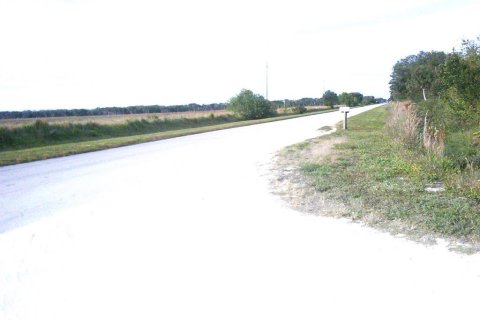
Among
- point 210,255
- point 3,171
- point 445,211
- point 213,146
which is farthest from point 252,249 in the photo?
point 213,146

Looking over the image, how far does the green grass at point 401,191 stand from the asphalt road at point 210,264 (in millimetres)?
648

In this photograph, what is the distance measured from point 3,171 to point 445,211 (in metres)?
10.6

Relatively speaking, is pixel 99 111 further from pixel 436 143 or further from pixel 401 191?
pixel 401 191

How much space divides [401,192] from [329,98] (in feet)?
341

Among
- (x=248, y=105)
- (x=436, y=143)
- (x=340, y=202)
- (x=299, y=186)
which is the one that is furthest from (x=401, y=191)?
(x=248, y=105)

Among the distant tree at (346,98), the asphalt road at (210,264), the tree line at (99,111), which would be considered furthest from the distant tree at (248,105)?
the distant tree at (346,98)

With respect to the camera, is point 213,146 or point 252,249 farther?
point 213,146

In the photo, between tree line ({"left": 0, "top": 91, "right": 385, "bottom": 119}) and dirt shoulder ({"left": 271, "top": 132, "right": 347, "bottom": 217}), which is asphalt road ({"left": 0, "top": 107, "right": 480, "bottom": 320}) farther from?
tree line ({"left": 0, "top": 91, "right": 385, "bottom": 119})

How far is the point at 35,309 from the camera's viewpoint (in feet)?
11.2

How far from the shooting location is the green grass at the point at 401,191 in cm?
514

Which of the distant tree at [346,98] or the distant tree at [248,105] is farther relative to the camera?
the distant tree at [346,98]

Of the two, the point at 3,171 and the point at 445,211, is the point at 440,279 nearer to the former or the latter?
the point at 445,211

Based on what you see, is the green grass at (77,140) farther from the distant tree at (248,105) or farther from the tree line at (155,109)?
the tree line at (155,109)

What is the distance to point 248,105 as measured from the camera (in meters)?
49.1
